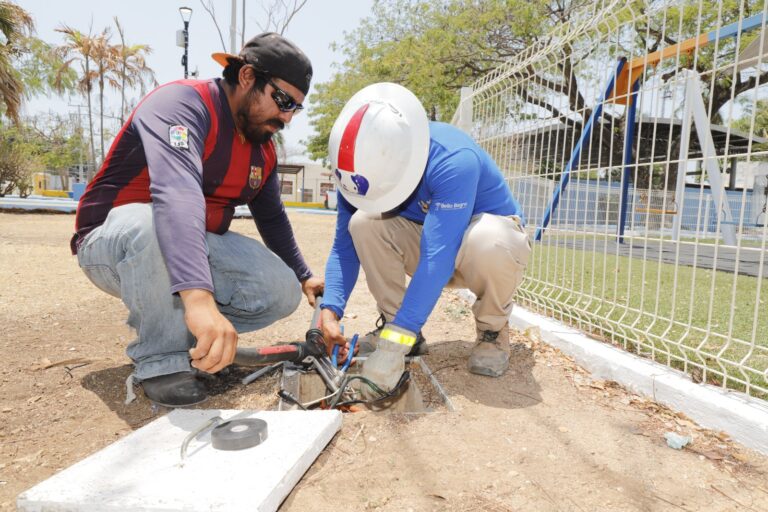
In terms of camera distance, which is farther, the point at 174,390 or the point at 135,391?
the point at 135,391

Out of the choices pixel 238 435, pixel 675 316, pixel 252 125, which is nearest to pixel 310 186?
pixel 675 316

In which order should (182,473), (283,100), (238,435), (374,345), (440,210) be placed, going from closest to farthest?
(182,473) → (238,435) → (440,210) → (283,100) → (374,345)

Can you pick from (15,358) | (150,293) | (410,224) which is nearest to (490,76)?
(410,224)

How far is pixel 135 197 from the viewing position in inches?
88.4

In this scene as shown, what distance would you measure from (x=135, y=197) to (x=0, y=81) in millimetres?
14157

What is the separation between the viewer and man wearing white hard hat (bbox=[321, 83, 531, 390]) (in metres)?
2.08

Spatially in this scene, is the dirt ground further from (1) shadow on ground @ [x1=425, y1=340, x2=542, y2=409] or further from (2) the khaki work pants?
(2) the khaki work pants

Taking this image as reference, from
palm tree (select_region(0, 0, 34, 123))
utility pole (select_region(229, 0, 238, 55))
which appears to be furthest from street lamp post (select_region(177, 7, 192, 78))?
palm tree (select_region(0, 0, 34, 123))

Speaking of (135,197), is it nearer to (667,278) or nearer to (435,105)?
(667,278)

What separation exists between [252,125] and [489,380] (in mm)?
1564

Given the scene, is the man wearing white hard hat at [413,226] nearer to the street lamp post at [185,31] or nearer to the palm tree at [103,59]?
the street lamp post at [185,31]

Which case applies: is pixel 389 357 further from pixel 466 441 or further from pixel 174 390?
pixel 174 390

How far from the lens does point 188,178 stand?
175 centimetres

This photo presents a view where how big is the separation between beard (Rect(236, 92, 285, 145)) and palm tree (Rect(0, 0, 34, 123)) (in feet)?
46.6
